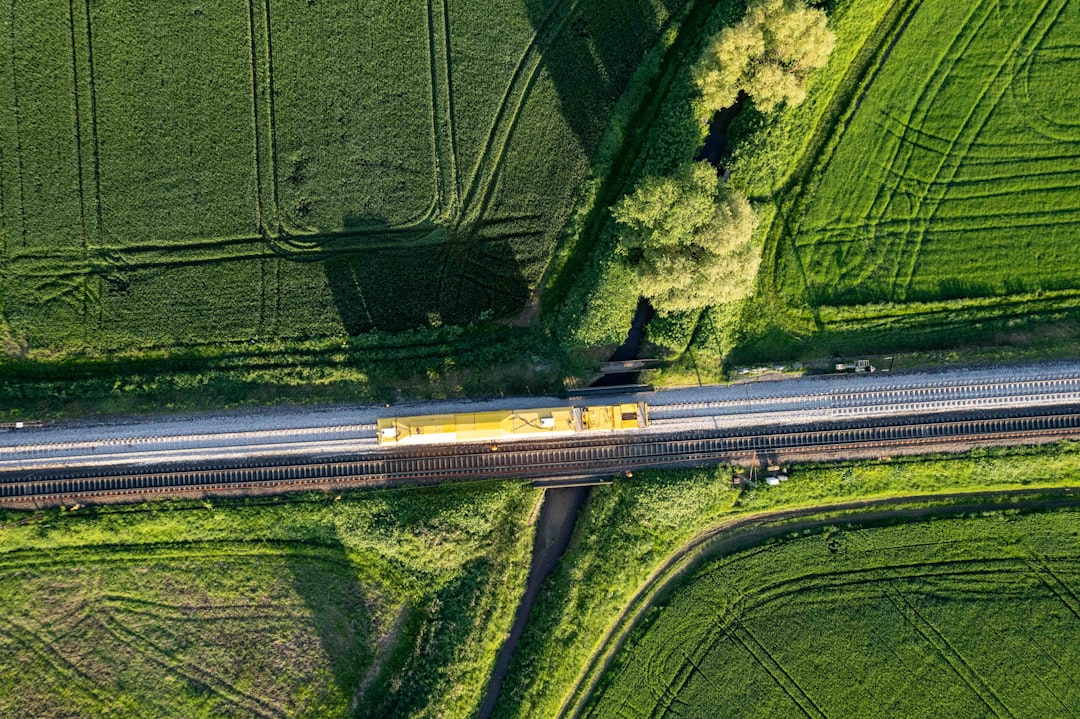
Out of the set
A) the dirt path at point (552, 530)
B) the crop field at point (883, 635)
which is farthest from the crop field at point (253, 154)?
the crop field at point (883, 635)

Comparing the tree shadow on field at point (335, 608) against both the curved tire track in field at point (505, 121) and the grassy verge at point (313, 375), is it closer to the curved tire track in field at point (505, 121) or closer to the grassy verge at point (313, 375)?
the grassy verge at point (313, 375)

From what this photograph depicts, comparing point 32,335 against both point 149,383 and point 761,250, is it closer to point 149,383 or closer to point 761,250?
point 149,383

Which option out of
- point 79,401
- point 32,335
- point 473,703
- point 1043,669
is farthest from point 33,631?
point 1043,669

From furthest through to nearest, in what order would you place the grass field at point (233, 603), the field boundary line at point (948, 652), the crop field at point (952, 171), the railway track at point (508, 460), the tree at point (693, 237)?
the crop field at point (952, 171) → the field boundary line at point (948, 652) → the railway track at point (508, 460) → the grass field at point (233, 603) → the tree at point (693, 237)

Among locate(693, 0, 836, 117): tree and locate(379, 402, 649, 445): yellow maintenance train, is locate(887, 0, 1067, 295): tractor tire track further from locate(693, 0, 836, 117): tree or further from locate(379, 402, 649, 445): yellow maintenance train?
locate(379, 402, 649, 445): yellow maintenance train

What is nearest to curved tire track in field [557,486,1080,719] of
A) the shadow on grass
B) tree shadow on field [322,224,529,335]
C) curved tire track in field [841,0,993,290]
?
the shadow on grass

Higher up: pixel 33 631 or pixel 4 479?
pixel 4 479
